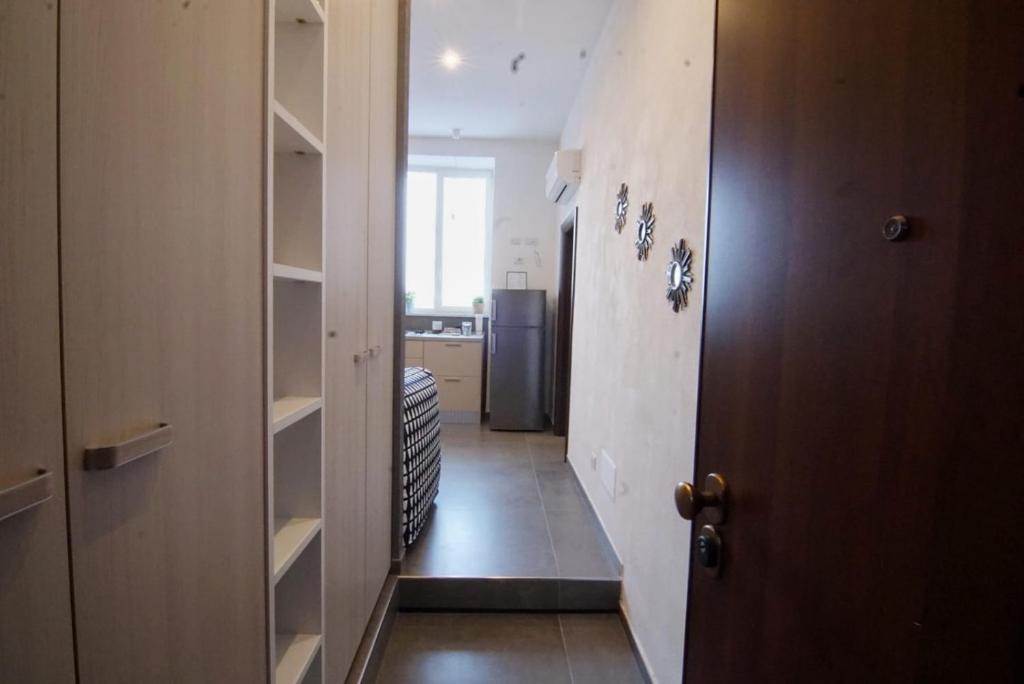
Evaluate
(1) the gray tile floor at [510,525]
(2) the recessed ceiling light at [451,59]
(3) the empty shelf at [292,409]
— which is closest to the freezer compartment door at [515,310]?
(1) the gray tile floor at [510,525]

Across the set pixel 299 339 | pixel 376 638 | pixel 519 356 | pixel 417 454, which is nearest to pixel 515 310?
pixel 519 356

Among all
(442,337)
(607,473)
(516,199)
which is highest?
(516,199)

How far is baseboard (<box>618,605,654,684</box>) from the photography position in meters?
1.74

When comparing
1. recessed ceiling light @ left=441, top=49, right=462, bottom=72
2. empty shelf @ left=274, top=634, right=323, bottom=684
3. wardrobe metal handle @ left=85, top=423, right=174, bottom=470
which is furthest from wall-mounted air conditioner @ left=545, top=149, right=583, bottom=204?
wardrobe metal handle @ left=85, top=423, right=174, bottom=470

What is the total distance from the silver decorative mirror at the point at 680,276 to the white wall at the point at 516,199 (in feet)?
12.6

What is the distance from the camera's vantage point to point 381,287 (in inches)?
75.3

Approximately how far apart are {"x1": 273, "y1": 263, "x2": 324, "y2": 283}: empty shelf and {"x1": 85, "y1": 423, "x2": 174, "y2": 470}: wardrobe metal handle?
1.33ft

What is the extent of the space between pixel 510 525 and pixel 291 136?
232cm

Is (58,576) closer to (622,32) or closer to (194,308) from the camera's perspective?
(194,308)

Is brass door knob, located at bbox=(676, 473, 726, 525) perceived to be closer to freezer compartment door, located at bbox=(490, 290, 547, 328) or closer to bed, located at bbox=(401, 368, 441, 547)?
bed, located at bbox=(401, 368, 441, 547)

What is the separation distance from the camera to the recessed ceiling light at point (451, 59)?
3490mm

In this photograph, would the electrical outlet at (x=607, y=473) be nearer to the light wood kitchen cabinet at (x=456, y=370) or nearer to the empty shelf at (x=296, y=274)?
the empty shelf at (x=296, y=274)

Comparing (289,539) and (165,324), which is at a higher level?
(165,324)

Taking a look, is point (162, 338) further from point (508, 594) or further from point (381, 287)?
point (508, 594)
